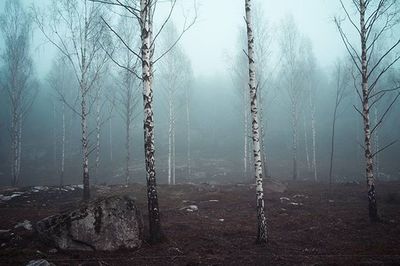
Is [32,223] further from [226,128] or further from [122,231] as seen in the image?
[226,128]

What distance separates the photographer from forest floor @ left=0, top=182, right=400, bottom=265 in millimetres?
7438

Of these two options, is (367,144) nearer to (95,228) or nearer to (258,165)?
(258,165)

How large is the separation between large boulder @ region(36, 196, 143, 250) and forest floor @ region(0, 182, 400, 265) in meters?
0.29

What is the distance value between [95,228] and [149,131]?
297 centimetres

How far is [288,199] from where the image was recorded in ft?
55.6

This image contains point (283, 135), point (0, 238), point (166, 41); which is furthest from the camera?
point (283, 135)

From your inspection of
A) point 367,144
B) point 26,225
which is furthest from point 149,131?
point 367,144

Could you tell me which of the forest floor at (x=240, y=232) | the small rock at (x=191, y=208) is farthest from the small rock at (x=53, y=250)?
the small rock at (x=191, y=208)

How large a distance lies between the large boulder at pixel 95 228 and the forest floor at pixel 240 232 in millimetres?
287

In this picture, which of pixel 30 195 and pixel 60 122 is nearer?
pixel 30 195

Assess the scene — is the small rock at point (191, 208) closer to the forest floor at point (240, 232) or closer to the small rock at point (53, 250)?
the forest floor at point (240, 232)

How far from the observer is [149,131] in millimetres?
8883

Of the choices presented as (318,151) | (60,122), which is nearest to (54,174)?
(60,122)

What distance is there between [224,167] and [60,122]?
112ft
